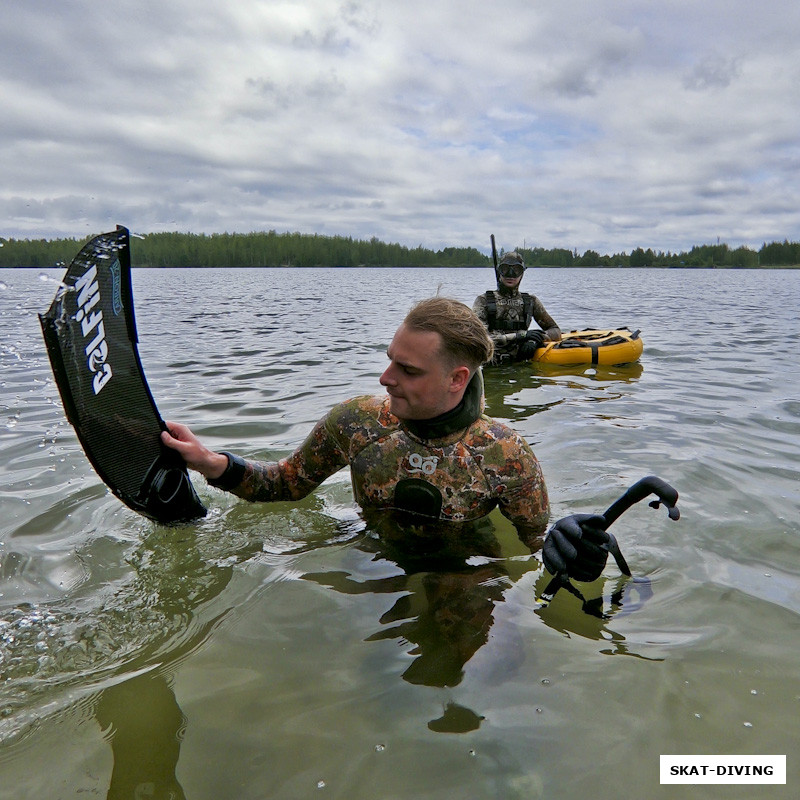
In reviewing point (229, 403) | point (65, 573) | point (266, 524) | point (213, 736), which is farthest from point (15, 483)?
point (213, 736)

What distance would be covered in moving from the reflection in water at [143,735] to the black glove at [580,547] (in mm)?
1739

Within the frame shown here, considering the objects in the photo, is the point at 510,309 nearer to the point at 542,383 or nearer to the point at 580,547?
the point at 542,383

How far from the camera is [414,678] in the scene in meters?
2.90

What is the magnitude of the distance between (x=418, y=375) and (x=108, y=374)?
5.38ft

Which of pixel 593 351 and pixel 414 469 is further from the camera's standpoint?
pixel 593 351

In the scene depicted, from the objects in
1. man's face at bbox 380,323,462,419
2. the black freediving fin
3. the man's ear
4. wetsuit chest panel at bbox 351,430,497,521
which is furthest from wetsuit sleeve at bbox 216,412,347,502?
the man's ear

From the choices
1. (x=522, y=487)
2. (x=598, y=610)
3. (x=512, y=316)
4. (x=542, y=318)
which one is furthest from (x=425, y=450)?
(x=542, y=318)

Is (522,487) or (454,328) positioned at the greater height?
(454,328)

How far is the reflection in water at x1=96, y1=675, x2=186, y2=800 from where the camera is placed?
229 cm

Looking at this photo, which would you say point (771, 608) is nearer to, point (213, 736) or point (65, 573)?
point (213, 736)

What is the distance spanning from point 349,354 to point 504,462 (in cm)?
992

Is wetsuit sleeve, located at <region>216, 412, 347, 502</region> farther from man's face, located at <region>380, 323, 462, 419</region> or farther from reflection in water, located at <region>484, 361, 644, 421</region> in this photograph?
reflection in water, located at <region>484, 361, 644, 421</region>

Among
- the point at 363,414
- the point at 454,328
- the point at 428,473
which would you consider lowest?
the point at 428,473

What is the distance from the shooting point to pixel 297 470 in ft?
12.7
